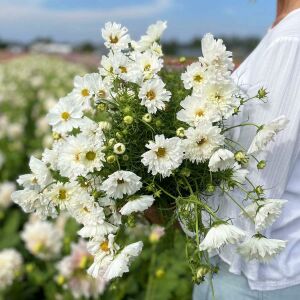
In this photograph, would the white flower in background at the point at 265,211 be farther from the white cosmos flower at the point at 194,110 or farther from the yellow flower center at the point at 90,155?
the yellow flower center at the point at 90,155

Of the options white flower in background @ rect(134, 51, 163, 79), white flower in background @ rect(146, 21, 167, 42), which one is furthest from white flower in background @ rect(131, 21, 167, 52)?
white flower in background @ rect(134, 51, 163, 79)

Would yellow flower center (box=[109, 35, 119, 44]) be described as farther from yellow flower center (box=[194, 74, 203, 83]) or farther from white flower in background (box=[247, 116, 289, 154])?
white flower in background (box=[247, 116, 289, 154])

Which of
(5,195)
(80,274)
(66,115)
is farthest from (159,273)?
(66,115)

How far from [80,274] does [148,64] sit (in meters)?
1.19

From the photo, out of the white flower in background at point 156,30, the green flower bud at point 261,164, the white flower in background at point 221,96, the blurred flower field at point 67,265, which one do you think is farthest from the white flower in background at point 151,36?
the blurred flower field at point 67,265

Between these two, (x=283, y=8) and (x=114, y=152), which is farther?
(x=283, y=8)

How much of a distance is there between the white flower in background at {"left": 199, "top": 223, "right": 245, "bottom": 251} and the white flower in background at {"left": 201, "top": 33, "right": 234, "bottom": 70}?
259mm

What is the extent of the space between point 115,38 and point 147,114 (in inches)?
8.4

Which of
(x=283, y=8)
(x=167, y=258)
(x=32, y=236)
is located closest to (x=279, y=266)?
(x=283, y=8)

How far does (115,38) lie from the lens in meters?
1.06

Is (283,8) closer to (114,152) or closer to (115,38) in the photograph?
(115,38)

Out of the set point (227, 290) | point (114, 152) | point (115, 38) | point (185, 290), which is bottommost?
point (185, 290)

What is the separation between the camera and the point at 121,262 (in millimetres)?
905

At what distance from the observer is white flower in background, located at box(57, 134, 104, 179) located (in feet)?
2.94
